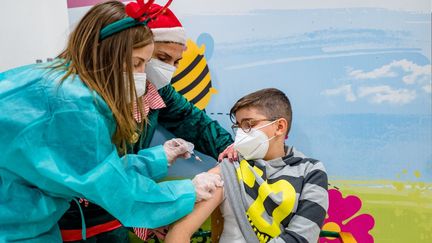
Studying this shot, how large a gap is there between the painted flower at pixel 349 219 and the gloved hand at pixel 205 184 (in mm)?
814

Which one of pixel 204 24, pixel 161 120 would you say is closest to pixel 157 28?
pixel 204 24

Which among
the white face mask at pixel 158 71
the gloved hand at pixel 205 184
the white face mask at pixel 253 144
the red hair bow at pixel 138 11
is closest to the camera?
the red hair bow at pixel 138 11

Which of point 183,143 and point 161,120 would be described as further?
point 161,120

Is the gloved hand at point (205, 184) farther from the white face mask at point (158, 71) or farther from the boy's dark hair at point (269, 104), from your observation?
the white face mask at point (158, 71)

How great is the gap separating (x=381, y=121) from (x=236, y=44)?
907 millimetres

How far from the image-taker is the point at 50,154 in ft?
4.33

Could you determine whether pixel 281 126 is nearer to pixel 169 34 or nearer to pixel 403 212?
pixel 169 34

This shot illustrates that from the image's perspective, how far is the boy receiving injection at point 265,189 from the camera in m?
1.74

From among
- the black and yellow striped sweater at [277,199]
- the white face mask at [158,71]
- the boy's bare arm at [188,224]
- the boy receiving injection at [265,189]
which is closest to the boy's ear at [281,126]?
the boy receiving injection at [265,189]

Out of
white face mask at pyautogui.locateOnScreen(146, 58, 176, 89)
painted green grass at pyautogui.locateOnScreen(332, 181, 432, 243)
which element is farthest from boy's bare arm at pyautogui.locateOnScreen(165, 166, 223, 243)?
painted green grass at pyautogui.locateOnScreen(332, 181, 432, 243)

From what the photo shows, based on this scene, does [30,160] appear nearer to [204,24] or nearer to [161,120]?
[161,120]

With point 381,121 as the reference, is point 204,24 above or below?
above

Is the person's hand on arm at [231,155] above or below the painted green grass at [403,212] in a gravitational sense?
above

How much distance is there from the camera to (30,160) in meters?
1.31
